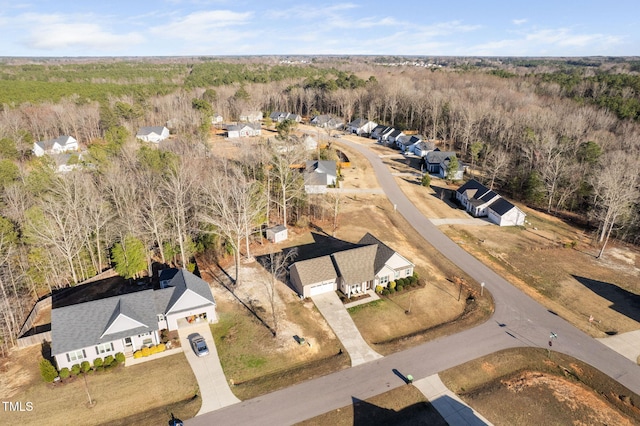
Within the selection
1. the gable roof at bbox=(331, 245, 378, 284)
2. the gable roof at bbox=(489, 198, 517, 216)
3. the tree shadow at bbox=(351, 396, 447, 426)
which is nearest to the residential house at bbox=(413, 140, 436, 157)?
the gable roof at bbox=(489, 198, 517, 216)

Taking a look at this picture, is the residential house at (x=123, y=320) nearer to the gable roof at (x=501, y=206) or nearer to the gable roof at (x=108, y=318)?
the gable roof at (x=108, y=318)

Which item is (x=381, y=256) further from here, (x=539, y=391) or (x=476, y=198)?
(x=476, y=198)

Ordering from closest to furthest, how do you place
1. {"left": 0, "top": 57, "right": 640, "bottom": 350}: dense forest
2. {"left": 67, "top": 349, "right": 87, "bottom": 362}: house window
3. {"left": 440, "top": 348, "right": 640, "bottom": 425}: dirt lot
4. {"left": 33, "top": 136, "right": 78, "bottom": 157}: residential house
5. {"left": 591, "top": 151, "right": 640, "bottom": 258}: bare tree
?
{"left": 440, "top": 348, "right": 640, "bottom": 425}: dirt lot, {"left": 67, "top": 349, "right": 87, "bottom": 362}: house window, {"left": 0, "top": 57, "right": 640, "bottom": 350}: dense forest, {"left": 591, "top": 151, "right": 640, "bottom": 258}: bare tree, {"left": 33, "top": 136, "right": 78, "bottom": 157}: residential house

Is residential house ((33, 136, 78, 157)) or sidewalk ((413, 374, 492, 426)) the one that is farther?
residential house ((33, 136, 78, 157))

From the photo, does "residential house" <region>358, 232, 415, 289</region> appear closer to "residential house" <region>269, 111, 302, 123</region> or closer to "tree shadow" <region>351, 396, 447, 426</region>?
"tree shadow" <region>351, 396, 447, 426</region>

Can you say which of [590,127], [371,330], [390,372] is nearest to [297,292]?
[371,330]

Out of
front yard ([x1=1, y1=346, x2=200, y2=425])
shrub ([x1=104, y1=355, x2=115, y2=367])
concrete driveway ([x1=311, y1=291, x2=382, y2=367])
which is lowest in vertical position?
front yard ([x1=1, y1=346, x2=200, y2=425])

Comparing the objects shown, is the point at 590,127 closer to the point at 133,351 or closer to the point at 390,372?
the point at 390,372

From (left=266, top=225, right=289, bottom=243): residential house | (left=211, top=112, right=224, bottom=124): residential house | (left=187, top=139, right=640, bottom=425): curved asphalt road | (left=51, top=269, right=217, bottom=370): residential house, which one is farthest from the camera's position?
(left=211, top=112, right=224, bottom=124): residential house
